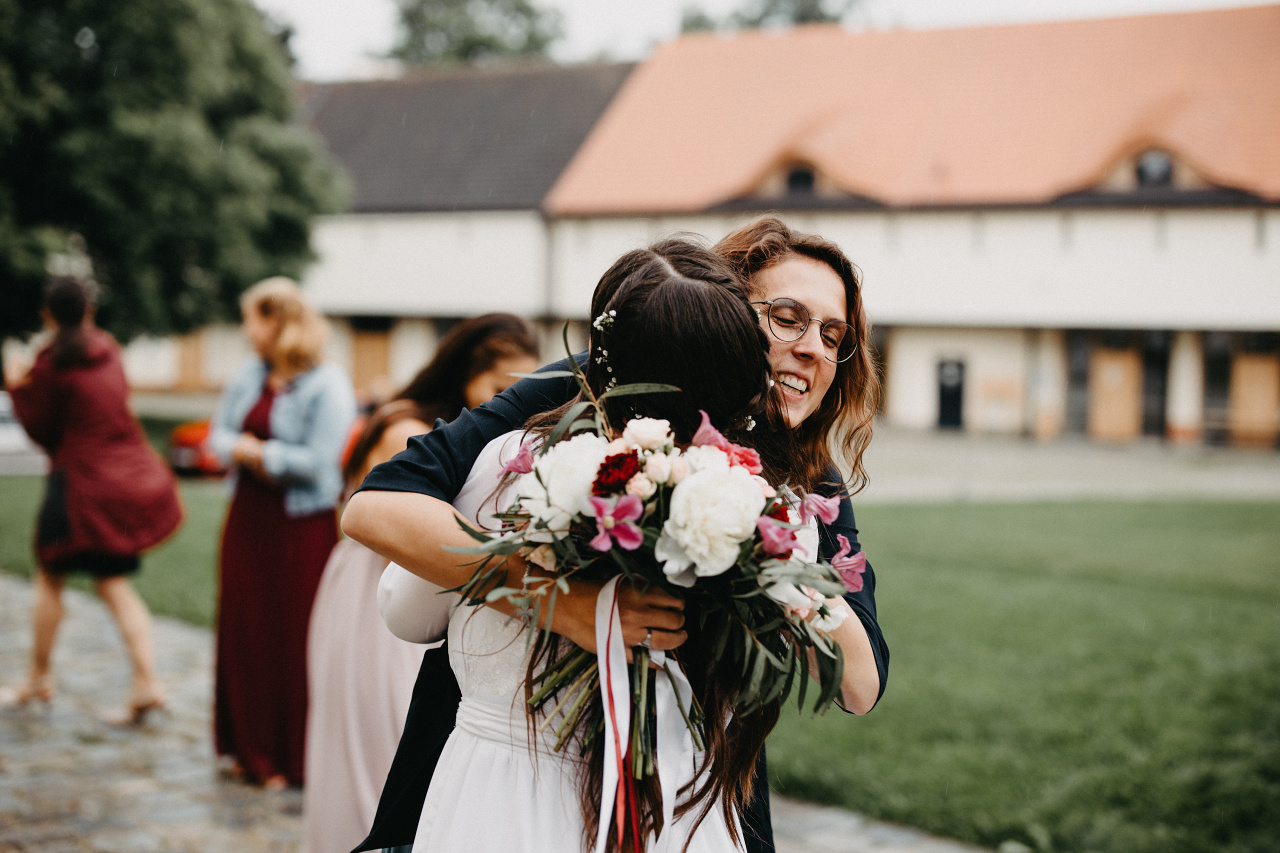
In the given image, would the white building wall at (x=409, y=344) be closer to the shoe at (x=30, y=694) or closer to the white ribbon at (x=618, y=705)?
the shoe at (x=30, y=694)

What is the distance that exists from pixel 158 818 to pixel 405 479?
136 inches

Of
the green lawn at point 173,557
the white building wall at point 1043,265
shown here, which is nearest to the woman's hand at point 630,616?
the green lawn at point 173,557

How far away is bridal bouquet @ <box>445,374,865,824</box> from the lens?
5.74 ft

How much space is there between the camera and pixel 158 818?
4.78 m

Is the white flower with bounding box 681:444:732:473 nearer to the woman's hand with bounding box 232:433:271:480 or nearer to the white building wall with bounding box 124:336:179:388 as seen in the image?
the woman's hand with bounding box 232:433:271:480

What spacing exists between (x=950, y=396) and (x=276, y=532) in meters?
28.5

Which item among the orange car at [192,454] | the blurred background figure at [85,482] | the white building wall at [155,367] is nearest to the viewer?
the blurred background figure at [85,482]

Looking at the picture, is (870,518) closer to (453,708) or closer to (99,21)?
(453,708)

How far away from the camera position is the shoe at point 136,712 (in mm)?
6031

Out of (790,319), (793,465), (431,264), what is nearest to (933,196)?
(431,264)

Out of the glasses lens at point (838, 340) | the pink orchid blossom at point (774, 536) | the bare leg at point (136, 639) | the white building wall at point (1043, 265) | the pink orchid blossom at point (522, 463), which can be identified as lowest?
the bare leg at point (136, 639)

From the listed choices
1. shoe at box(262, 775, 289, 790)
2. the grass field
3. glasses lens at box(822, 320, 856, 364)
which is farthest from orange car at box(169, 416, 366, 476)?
glasses lens at box(822, 320, 856, 364)

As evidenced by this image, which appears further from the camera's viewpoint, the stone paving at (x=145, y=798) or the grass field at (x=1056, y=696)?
the grass field at (x=1056, y=696)

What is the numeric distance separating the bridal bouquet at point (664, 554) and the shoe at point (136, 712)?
15.8 ft
